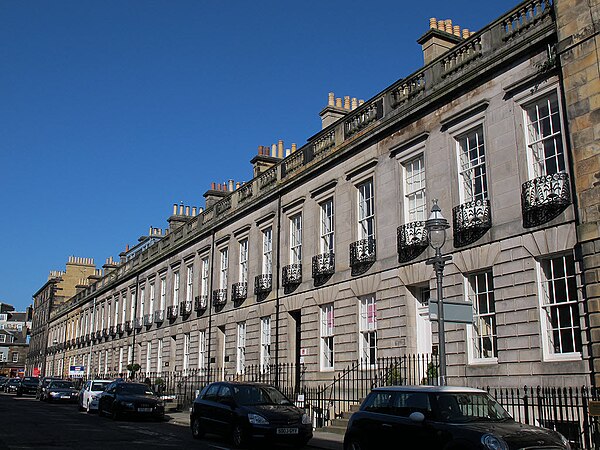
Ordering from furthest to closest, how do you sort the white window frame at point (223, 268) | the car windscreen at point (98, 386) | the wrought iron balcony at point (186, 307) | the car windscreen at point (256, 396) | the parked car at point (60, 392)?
1. the parked car at point (60, 392)
2. the wrought iron balcony at point (186, 307)
3. the white window frame at point (223, 268)
4. the car windscreen at point (98, 386)
5. the car windscreen at point (256, 396)

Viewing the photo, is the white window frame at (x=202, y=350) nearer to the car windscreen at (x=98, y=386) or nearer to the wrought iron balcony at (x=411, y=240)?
the car windscreen at (x=98, y=386)

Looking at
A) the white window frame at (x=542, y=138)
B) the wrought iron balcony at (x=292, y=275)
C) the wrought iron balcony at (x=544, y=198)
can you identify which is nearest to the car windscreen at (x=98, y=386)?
the wrought iron balcony at (x=292, y=275)

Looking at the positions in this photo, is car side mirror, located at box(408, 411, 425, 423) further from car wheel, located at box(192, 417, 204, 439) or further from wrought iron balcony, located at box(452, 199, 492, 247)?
car wheel, located at box(192, 417, 204, 439)

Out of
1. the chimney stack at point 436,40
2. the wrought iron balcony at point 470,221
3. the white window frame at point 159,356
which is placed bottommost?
the white window frame at point 159,356

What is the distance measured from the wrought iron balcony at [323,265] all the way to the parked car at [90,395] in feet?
38.6

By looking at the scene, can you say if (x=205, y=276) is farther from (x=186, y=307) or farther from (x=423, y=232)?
(x=423, y=232)

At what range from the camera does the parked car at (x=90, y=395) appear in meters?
27.5

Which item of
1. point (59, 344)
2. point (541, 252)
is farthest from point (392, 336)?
point (59, 344)

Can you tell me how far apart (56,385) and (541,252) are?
31805 mm

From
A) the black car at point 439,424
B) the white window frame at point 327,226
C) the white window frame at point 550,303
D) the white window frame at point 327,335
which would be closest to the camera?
the black car at point 439,424

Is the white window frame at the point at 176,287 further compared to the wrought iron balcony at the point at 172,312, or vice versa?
the white window frame at the point at 176,287

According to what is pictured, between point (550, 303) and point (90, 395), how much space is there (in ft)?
69.3

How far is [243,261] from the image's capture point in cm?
2983

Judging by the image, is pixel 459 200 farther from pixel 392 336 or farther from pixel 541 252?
pixel 392 336
